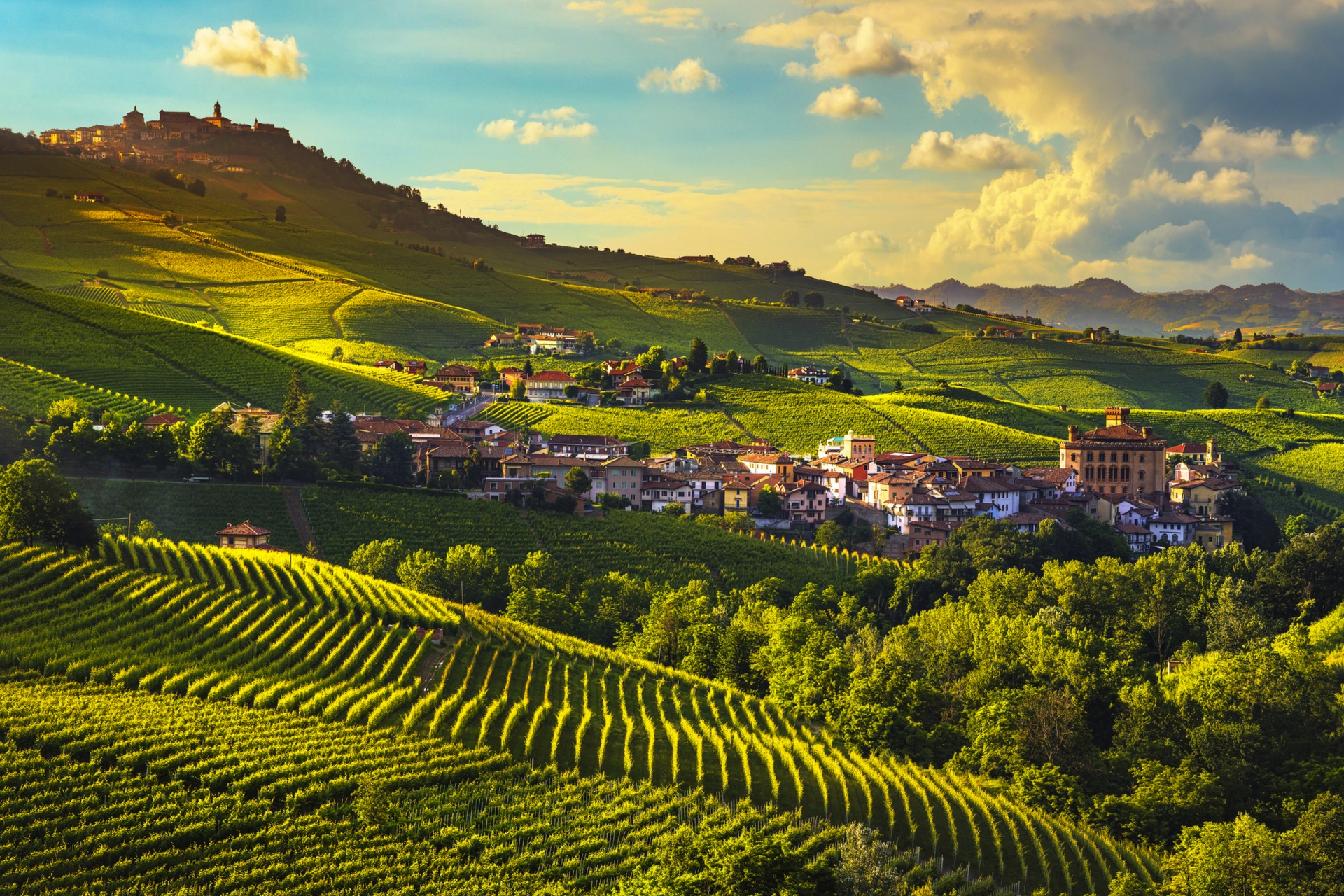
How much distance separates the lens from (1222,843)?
103 ft

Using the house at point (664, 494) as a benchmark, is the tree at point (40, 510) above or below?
above

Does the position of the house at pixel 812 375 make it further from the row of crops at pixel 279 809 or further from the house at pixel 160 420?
the row of crops at pixel 279 809

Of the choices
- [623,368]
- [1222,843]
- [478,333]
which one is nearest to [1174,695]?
[1222,843]

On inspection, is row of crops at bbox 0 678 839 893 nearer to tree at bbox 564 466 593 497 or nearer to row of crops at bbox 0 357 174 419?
tree at bbox 564 466 593 497

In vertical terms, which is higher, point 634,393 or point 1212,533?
point 634,393

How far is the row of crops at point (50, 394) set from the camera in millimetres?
78588

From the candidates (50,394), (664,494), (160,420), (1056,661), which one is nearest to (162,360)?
(50,394)

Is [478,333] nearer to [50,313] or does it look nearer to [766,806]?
[50,313]

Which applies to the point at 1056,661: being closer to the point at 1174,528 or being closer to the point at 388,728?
the point at 388,728

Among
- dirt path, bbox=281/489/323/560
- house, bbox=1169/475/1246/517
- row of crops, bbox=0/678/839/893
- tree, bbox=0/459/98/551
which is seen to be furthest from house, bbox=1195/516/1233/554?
tree, bbox=0/459/98/551

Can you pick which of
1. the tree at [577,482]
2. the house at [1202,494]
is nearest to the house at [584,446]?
the tree at [577,482]

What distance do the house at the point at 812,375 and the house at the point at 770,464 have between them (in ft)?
140

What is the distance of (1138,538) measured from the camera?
85.9 m

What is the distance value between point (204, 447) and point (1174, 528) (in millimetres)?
68945
